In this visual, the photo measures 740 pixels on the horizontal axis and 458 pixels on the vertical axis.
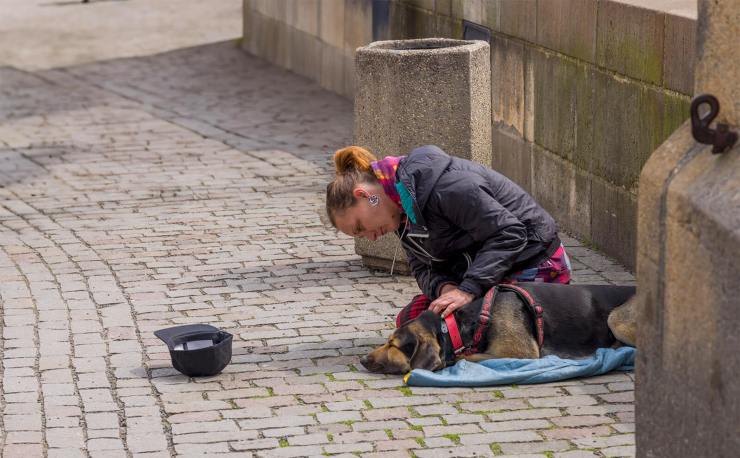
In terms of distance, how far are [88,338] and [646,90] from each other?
120 inches

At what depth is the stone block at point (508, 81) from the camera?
9102 millimetres

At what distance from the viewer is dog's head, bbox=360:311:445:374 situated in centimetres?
582

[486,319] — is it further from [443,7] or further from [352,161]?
[443,7]

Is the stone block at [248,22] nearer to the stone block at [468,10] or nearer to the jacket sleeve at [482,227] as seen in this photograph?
the stone block at [468,10]

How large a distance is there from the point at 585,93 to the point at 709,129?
14.0ft

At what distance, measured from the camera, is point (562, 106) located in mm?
8469

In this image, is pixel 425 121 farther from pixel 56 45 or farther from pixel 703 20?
pixel 56 45

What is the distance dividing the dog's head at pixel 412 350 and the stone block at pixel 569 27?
2709 millimetres

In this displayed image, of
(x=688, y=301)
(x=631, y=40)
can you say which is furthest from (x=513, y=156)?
(x=688, y=301)

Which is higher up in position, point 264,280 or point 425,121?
point 425,121

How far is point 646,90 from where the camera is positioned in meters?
7.39

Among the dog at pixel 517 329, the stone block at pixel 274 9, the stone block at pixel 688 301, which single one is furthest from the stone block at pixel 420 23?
the stone block at pixel 688 301

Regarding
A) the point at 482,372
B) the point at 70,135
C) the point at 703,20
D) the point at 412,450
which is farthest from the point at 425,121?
the point at 70,135

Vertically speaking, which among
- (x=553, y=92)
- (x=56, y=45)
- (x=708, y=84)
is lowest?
(x=56, y=45)
